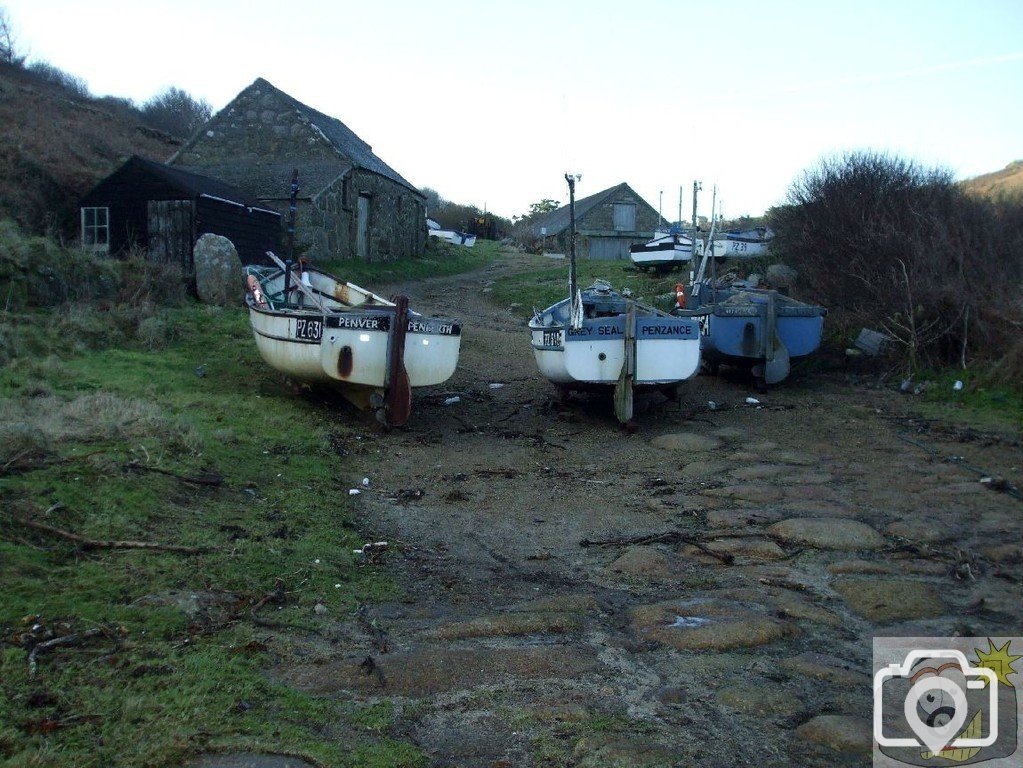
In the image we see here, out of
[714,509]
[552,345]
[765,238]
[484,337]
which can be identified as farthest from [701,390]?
[765,238]

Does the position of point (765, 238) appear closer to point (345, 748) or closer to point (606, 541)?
point (606, 541)

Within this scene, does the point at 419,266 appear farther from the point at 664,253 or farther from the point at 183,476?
the point at 183,476

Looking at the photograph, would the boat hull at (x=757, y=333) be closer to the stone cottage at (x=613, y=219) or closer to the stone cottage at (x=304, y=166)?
the stone cottage at (x=304, y=166)

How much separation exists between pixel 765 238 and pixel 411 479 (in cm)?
1724

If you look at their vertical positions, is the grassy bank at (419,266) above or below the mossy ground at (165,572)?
above

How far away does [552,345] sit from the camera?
11586 mm

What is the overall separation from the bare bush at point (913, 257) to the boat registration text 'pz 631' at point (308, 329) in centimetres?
863

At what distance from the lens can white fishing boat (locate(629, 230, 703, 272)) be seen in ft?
83.8

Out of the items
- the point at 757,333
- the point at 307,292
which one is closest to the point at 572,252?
the point at 757,333

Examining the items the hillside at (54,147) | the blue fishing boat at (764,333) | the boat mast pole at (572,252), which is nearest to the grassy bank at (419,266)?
the hillside at (54,147)

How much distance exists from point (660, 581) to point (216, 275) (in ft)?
42.6

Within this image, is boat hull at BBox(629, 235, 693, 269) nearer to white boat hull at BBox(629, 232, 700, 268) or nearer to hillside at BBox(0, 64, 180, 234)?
white boat hull at BBox(629, 232, 700, 268)

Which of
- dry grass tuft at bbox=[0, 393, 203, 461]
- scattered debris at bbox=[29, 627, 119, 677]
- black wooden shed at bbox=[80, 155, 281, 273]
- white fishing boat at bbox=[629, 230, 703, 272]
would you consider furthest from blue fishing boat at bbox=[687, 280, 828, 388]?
white fishing boat at bbox=[629, 230, 703, 272]

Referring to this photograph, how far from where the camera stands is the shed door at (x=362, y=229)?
27828 mm
